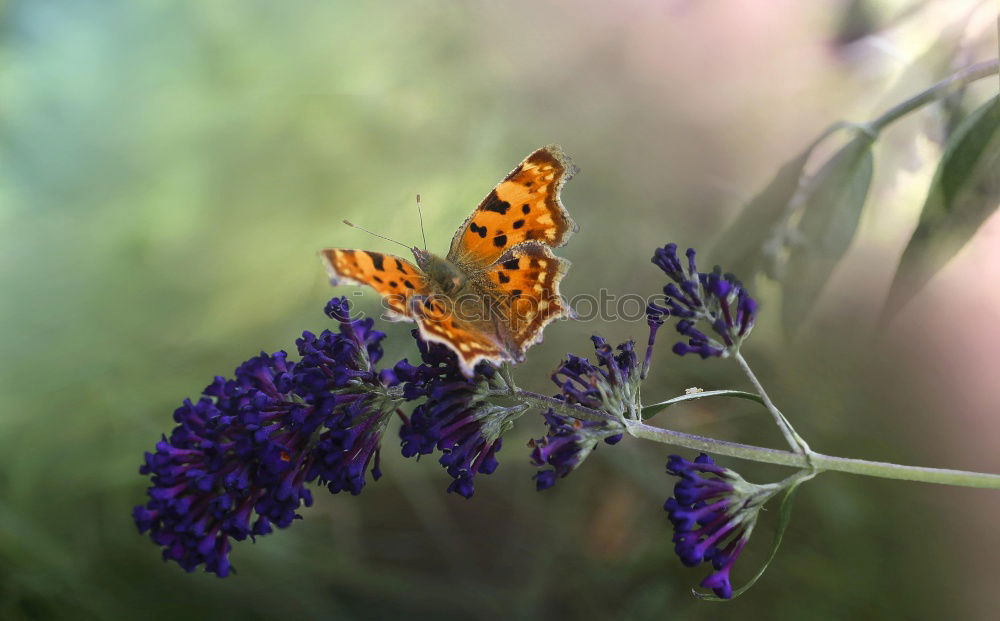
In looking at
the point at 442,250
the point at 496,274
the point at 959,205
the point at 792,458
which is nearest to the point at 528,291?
the point at 496,274

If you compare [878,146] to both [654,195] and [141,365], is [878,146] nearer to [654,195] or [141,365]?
[654,195]

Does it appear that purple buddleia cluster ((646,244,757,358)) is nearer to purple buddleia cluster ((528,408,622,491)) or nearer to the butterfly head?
purple buddleia cluster ((528,408,622,491))

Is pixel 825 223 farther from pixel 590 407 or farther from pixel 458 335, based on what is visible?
pixel 458 335

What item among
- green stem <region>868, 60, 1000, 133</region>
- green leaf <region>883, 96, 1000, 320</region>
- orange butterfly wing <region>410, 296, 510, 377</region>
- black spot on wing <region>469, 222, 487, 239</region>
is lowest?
green leaf <region>883, 96, 1000, 320</region>

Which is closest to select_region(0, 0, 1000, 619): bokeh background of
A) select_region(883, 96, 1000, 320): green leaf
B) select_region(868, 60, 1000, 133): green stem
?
select_region(868, 60, 1000, 133): green stem

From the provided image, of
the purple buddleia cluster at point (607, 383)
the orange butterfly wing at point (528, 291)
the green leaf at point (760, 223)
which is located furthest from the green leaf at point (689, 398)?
the green leaf at point (760, 223)

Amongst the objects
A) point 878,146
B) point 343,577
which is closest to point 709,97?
point 878,146
